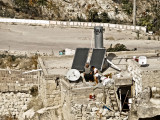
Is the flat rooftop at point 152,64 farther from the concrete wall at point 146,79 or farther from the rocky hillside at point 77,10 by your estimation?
the rocky hillside at point 77,10

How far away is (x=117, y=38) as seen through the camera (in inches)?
1752

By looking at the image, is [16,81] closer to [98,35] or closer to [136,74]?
[98,35]

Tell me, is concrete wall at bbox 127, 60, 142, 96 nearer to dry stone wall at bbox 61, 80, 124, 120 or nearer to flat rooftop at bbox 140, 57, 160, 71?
flat rooftop at bbox 140, 57, 160, 71

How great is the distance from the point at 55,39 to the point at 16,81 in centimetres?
1516

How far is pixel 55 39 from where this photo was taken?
4306 cm

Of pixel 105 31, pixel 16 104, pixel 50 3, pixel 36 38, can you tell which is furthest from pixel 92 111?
pixel 50 3

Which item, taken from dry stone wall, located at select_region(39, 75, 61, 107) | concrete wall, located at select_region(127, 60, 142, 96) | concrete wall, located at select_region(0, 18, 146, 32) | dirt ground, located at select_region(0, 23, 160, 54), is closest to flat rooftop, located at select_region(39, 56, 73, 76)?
dry stone wall, located at select_region(39, 75, 61, 107)

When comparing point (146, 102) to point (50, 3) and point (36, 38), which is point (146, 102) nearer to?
point (36, 38)

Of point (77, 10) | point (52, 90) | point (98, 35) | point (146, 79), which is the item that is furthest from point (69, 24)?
point (146, 79)

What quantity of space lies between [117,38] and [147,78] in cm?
2491

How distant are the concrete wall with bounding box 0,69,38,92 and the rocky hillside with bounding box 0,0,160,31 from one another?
80.7 feet

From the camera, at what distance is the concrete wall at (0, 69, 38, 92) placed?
28125mm

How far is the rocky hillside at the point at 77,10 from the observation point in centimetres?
5391

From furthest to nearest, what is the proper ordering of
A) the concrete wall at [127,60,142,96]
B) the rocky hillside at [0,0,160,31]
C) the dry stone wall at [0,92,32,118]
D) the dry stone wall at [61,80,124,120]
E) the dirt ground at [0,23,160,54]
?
the rocky hillside at [0,0,160,31] < the dirt ground at [0,23,160,54] < the dry stone wall at [0,92,32,118] < the concrete wall at [127,60,142,96] < the dry stone wall at [61,80,124,120]
